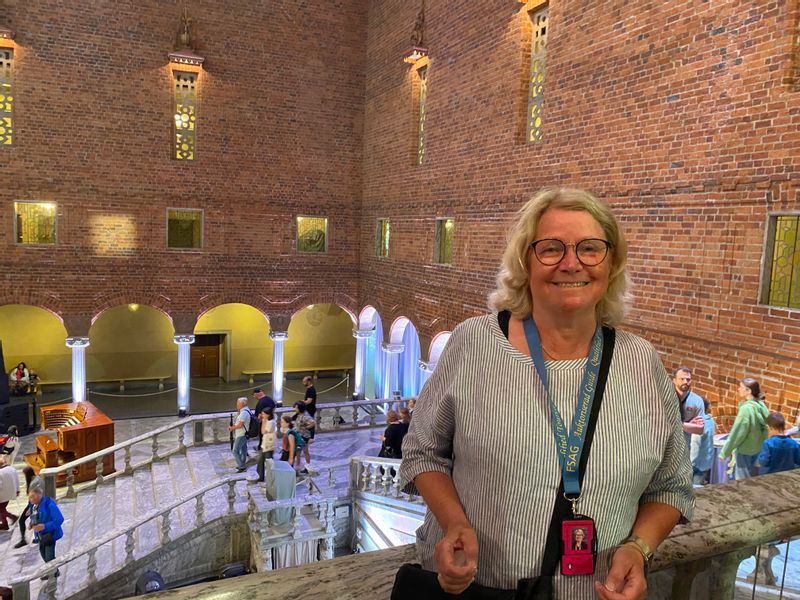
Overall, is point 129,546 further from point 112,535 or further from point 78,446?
point 78,446

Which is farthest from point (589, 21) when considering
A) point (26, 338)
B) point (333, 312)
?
point (26, 338)

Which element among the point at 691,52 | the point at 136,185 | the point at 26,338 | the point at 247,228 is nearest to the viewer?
the point at 691,52

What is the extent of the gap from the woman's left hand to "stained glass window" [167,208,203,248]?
16.8 m

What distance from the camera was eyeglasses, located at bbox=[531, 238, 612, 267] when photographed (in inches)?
67.9

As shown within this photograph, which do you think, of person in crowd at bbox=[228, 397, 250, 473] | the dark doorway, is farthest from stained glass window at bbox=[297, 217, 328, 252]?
person in crowd at bbox=[228, 397, 250, 473]

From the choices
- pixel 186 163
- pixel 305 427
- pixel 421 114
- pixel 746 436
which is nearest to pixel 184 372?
pixel 186 163

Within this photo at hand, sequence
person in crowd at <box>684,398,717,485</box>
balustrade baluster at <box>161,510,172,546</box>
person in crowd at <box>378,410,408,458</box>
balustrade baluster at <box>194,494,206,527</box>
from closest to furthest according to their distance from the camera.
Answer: person in crowd at <box>684,398,717,485</box> → balustrade baluster at <box>161,510,172,546</box> → balustrade baluster at <box>194,494,206,527</box> → person in crowd at <box>378,410,408,458</box>

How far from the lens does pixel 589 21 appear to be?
9055 mm

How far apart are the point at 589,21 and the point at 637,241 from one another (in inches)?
135

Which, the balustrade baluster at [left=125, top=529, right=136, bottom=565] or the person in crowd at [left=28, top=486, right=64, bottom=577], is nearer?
the person in crowd at [left=28, top=486, right=64, bottom=577]

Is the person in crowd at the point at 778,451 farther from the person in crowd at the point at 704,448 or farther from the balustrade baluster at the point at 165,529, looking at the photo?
the balustrade baluster at the point at 165,529

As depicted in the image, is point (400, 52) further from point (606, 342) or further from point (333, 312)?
point (606, 342)

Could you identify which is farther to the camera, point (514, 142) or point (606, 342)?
point (514, 142)

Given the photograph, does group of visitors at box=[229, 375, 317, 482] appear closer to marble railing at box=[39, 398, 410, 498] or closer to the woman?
marble railing at box=[39, 398, 410, 498]
